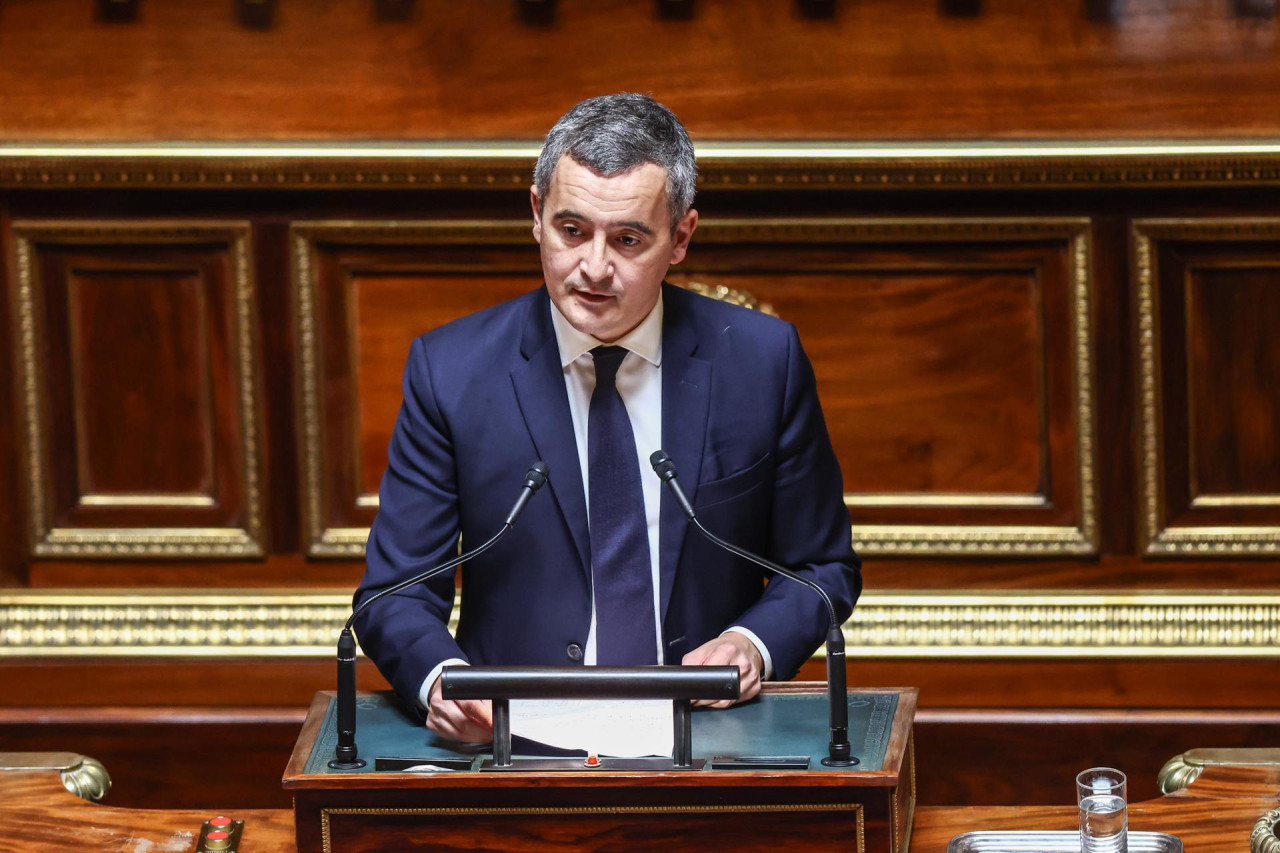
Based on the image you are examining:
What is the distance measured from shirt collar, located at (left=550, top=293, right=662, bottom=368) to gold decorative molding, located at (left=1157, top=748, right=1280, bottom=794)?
99 cm

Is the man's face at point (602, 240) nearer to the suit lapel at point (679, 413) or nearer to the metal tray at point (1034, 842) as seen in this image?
the suit lapel at point (679, 413)

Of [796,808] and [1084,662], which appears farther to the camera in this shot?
[1084,662]

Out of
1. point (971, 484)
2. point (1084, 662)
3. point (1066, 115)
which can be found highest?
point (1066, 115)

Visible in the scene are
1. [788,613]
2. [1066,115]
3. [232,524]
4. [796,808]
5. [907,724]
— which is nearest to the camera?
[796,808]

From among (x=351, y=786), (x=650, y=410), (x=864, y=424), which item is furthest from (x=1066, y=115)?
(x=351, y=786)

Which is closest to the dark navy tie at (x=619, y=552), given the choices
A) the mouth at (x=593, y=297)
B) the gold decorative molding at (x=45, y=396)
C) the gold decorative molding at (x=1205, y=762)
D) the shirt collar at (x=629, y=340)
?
the shirt collar at (x=629, y=340)

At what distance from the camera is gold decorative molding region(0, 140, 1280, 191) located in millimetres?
3713

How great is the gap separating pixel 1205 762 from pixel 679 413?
0.93m

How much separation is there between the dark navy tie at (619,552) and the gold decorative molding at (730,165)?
4.26ft

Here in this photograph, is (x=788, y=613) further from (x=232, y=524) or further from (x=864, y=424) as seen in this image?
(x=232, y=524)

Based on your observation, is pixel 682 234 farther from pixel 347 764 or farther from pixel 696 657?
pixel 347 764

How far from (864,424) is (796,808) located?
A: 1.92 metres

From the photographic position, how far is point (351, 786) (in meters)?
2.09

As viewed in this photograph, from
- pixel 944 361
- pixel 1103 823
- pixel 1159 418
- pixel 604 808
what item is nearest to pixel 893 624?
pixel 944 361
